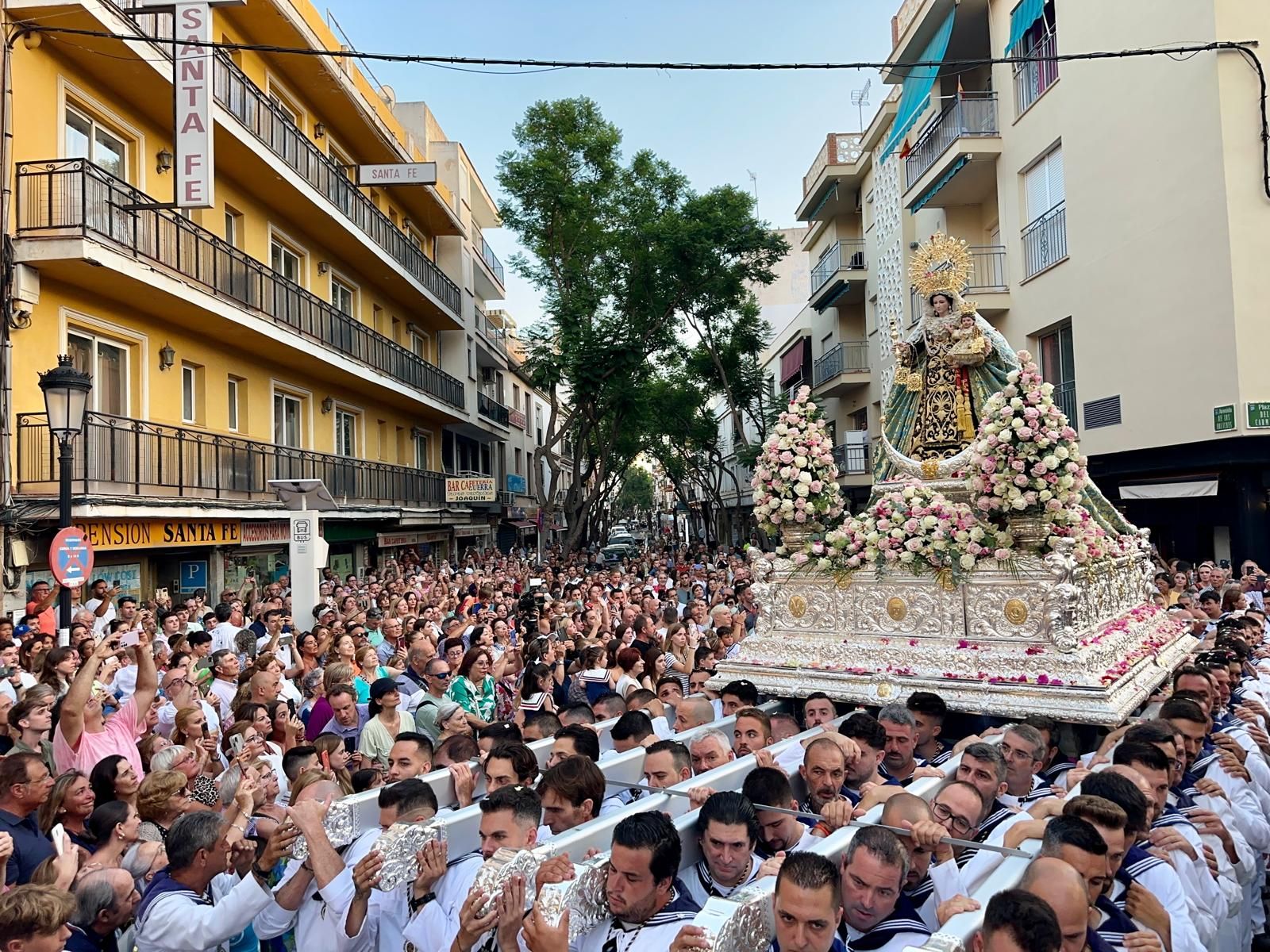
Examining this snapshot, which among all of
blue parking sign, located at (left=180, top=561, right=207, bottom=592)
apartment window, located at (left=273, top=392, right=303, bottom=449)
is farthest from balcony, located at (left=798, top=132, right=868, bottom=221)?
blue parking sign, located at (left=180, top=561, right=207, bottom=592)

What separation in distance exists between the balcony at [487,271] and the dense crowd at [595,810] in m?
28.1

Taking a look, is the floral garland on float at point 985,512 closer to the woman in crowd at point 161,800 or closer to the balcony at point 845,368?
the woman in crowd at point 161,800

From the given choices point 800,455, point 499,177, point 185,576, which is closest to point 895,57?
point 499,177

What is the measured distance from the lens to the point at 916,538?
705 cm

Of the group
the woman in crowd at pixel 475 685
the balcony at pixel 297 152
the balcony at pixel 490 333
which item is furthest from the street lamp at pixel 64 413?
the balcony at pixel 490 333

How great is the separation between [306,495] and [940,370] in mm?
7265

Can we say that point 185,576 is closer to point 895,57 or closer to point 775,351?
point 895,57

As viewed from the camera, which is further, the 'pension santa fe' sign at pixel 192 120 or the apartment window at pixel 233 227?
the apartment window at pixel 233 227

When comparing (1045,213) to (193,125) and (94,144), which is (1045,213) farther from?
(94,144)

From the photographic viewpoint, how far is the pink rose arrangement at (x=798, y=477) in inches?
312

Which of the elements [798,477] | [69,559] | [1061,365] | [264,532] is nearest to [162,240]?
[264,532]

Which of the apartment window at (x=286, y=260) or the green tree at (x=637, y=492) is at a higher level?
the apartment window at (x=286, y=260)

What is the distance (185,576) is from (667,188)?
19.5 metres

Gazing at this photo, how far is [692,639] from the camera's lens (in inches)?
438
